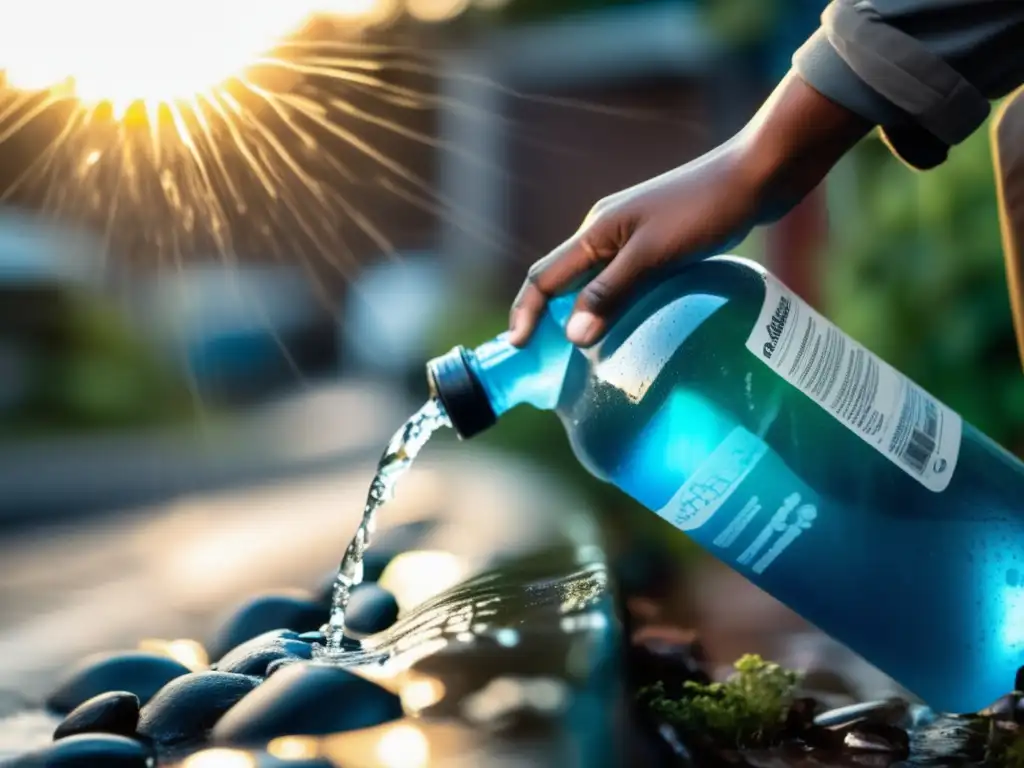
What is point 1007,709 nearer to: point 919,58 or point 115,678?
point 919,58

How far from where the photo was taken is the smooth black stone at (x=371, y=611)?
165 centimetres

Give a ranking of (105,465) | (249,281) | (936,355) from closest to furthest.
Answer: (936,355)
(105,465)
(249,281)

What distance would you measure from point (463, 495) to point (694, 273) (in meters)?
1.71

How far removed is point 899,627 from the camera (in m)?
1.49

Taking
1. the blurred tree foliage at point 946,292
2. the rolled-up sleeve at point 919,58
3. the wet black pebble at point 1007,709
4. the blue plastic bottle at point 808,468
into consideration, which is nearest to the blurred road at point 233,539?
the blue plastic bottle at point 808,468

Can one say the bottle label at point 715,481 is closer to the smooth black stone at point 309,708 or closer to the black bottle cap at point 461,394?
the black bottle cap at point 461,394

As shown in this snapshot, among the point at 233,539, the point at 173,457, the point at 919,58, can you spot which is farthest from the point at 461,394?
the point at 173,457

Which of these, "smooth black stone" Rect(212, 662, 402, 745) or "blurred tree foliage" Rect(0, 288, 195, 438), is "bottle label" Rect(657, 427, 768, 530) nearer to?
"smooth black stone" Rect(212, 662, 402, 745)

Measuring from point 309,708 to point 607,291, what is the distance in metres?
0.58

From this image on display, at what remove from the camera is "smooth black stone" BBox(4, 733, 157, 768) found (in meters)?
1.13

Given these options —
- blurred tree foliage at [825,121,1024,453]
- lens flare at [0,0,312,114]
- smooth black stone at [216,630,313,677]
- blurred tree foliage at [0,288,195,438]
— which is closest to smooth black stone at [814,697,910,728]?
smooth black stone at [216,630,313,677]

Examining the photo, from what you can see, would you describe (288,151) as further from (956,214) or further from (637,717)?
(956,214)

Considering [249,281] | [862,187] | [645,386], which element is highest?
[249,281]

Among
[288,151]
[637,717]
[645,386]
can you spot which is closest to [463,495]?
[288,151]
